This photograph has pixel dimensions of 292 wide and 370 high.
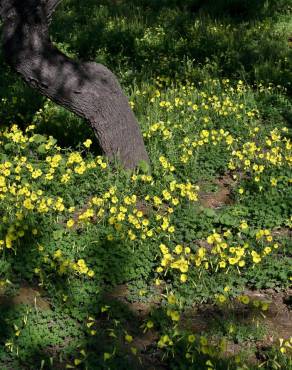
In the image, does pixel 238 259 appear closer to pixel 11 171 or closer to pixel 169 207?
pixel 169 207

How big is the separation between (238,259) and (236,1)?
22.9ft

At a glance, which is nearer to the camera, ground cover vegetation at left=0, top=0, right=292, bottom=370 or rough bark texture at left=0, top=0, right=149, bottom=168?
ground cover vegetation at left=0, top=0, right=292, bottom=370

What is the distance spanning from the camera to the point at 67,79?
567cm

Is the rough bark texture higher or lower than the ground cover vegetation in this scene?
higher

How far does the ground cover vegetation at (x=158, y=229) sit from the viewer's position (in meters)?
4.21

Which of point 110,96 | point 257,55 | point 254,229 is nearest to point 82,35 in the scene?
point 257,55

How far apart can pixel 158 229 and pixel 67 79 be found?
5.77ft

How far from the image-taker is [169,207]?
5621 millimetres

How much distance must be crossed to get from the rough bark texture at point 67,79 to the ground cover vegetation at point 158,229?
307 millimetres

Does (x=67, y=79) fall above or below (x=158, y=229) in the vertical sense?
above

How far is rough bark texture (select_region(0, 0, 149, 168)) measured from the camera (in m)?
5.52

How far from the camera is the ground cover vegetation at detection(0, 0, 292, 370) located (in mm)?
4215

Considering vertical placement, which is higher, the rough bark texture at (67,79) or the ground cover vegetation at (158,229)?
the rough bark texture at (67,79)

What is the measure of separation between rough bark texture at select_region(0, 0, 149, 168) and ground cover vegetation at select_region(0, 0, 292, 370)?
0.31 meters
